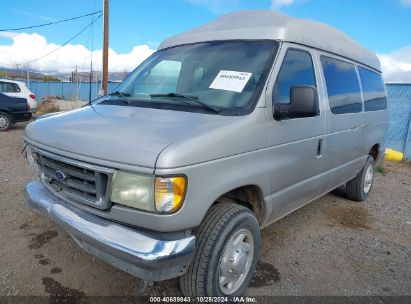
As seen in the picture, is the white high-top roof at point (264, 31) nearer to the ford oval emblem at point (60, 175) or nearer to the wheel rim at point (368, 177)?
the ford oval emblem at point (60, 175)

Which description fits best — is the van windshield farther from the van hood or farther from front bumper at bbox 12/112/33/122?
front bumper at bbox 12/112/33/122

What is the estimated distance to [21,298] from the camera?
2750mm

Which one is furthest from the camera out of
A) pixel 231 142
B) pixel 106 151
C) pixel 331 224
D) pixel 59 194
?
pixel 331 224

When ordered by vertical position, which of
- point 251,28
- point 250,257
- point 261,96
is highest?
point 251,28

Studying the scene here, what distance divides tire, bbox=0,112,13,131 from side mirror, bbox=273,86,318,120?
11530mm

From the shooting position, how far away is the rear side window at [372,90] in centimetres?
479

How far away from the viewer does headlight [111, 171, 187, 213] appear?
2.11 meters

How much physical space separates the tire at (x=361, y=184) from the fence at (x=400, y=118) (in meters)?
5.45

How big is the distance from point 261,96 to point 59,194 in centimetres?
174

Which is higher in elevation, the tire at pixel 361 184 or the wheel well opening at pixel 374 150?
the wheel well opening at pixel 374 150

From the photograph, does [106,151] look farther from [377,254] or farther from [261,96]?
[377,254]

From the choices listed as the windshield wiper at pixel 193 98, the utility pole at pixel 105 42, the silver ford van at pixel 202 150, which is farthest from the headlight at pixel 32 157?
the utility pole at pixel 105 42

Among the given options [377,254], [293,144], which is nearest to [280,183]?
[293,144]

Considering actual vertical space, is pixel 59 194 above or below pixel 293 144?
below
